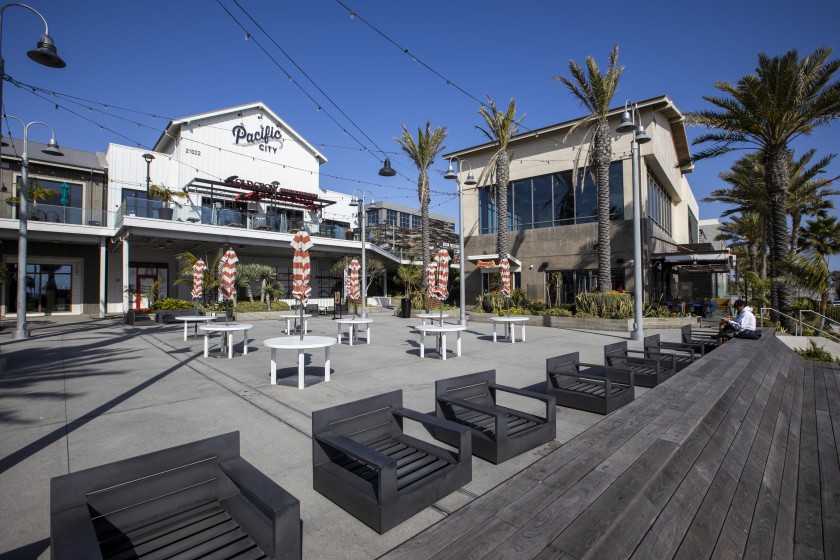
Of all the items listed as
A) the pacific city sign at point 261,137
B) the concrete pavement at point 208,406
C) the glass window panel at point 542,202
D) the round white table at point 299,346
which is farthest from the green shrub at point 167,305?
the glass window panel at point 542,202

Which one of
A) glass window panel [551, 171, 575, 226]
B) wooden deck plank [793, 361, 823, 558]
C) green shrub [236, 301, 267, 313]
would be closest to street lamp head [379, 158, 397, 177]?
green shrub [236, 301, 267, 313]

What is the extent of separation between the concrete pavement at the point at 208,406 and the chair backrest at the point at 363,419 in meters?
0.59

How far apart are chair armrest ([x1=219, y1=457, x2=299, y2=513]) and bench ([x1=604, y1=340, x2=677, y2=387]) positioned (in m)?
5.70

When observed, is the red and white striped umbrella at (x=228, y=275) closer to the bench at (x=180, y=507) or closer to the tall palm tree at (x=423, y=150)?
the bench at (x=180, y=507)

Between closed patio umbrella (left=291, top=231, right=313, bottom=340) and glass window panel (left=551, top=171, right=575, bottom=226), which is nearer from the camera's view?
closed patio umbrella (left=291, top=231, right=313, bottom=340)

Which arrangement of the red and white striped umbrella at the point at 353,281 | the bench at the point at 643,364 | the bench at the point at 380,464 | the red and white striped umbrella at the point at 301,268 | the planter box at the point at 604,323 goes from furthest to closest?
1. the planter box at the point at 604,323
2. the red and white striped umbrella at the point at 353,281
3. the red and white striped umbrella at the point at 301,268
4. the bench at the point at 643,364
5. the bench at the point at 380,464

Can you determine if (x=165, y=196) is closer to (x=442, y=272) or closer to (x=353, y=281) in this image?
(x=353, y=281)

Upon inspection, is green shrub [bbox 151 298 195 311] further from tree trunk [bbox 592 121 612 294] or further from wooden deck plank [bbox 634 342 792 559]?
wooden deck plank [bbox 634 342 792 559]

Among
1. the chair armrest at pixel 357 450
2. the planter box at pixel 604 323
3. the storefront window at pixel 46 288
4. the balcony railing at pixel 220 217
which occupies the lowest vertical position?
the planter box at pixel 604 323

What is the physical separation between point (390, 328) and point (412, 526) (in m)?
13.9

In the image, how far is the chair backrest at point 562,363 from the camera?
19.1ft

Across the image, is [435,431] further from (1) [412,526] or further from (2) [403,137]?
(2) [403,137]

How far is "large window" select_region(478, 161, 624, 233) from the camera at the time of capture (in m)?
22.4

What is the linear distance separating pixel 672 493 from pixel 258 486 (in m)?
2.26
